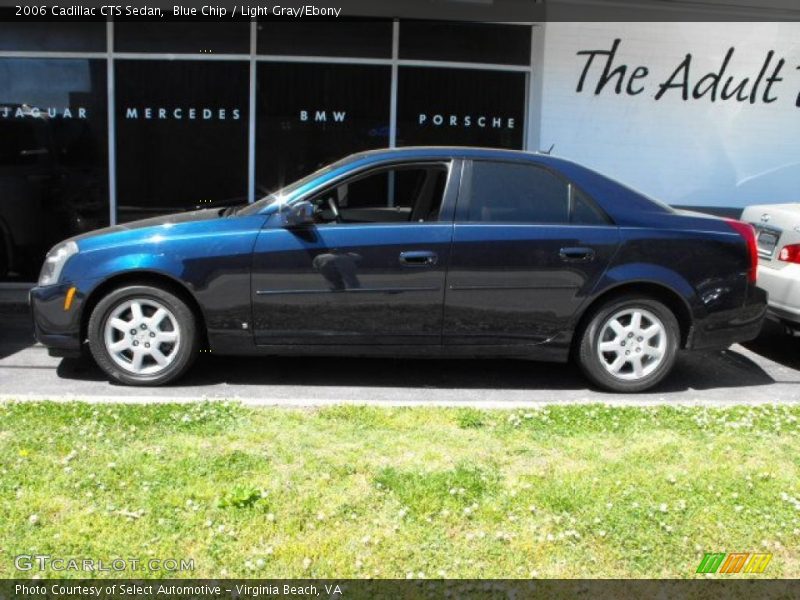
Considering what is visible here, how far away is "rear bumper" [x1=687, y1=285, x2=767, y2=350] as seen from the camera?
5.82 meters

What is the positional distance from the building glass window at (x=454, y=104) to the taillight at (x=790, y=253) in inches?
160

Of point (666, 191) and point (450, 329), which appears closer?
point (450, 329)

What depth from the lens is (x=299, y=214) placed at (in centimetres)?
546

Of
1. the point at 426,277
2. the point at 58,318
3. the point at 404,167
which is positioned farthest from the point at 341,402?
the point at 58,318

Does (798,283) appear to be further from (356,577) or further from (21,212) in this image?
(21,212)

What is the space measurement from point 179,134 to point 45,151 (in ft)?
4.78

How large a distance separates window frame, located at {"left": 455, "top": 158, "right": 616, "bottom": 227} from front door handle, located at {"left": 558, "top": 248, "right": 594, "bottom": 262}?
175 millimetres

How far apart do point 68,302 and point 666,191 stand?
722 centimetres

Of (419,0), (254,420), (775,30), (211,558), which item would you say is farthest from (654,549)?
(775,30)

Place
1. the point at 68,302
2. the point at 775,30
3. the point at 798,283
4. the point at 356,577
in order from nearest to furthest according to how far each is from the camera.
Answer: the point at 356,577, the point at 68,302, the point at 798,283, the point at 775,30

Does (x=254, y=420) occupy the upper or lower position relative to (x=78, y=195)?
lower

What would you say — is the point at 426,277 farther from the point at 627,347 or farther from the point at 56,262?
the point at 56,262

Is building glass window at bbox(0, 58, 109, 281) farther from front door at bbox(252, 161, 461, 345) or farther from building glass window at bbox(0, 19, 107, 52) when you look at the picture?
front door at bbox(252, 161, 461, 345)

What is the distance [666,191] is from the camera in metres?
10.2
